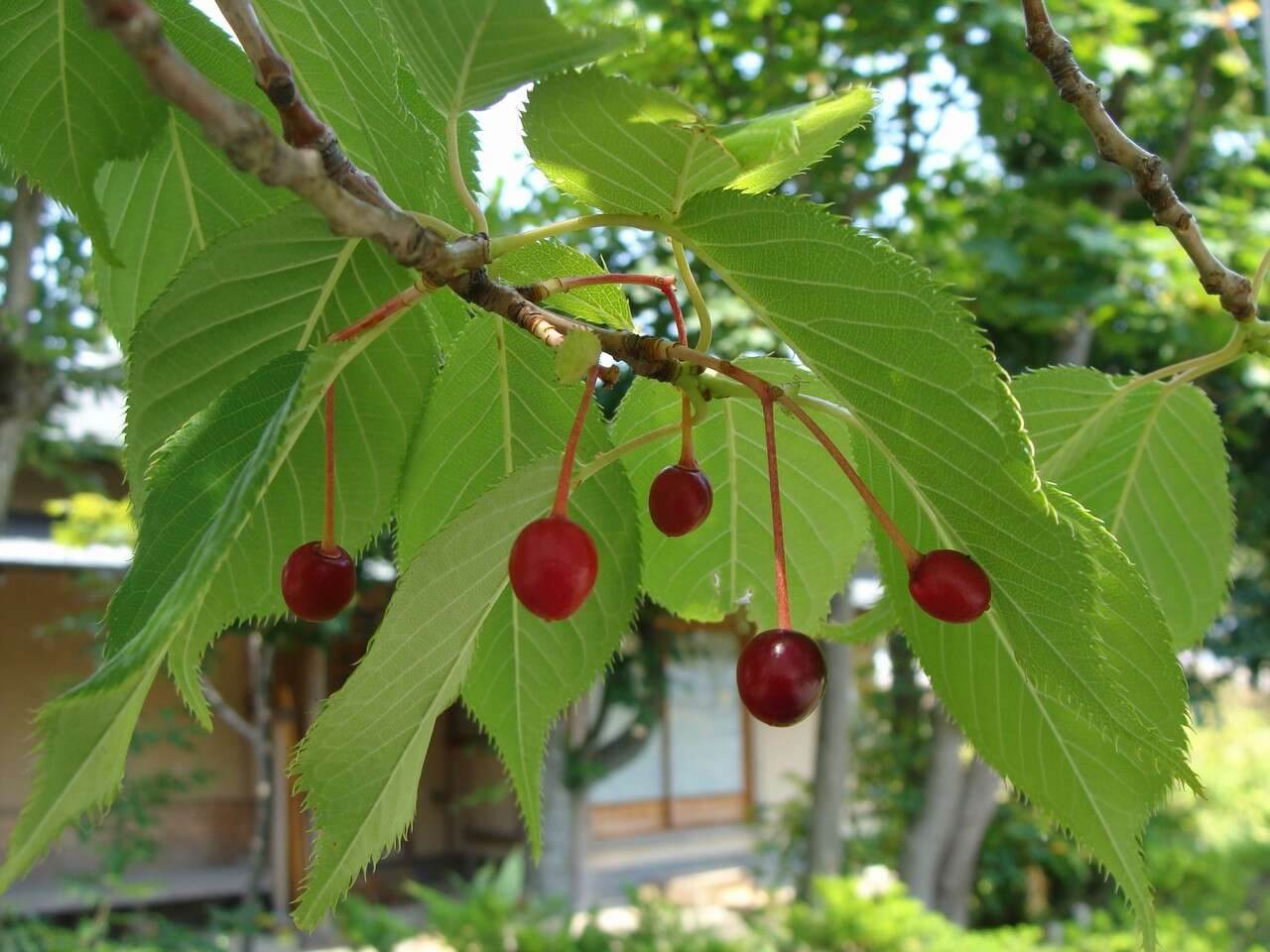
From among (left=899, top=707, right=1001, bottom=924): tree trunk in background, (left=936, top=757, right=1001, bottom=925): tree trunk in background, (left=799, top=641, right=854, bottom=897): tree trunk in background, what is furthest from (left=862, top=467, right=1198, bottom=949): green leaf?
(left=936, top=757, right=1001, bottom=925): tree trunk in background

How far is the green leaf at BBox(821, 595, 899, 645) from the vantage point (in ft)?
2.88

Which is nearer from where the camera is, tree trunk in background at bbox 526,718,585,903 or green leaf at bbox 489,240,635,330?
green leaf at bbox 489,240,635,330

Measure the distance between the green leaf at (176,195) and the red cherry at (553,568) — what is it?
374mm

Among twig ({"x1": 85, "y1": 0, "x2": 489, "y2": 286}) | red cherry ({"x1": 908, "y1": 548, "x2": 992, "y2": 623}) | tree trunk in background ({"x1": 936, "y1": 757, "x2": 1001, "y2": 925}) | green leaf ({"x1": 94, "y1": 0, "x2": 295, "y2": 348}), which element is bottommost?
tree trunk in background ({"x1": 936, "y1": 757, "x2": 1001, "y2": 925})

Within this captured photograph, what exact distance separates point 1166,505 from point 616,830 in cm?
1112

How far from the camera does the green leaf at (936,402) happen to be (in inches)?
22.7

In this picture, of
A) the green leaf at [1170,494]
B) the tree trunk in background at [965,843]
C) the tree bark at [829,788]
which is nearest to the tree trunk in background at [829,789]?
the tree bark at [829,788]

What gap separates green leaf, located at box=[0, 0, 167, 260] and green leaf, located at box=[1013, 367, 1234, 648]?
0.73m

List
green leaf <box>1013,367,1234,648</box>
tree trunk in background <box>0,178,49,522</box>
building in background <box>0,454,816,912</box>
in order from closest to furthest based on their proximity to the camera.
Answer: green leaf <box>1013,367,1234,648</box> → tree trunk in background <box>0,178,49,522</box> → building in background <box>0,454,816,912</box>

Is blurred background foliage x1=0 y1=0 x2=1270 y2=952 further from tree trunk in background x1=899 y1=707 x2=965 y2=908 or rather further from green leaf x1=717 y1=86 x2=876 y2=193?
green leaf x1=717 y1=86 x2=876 y2=193

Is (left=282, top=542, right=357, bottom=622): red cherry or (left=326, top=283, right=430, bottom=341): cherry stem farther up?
(left=326, top=283, right=430, bottom=341): cherry stem

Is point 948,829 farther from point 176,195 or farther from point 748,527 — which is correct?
point 176,195

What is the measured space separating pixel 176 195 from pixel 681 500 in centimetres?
45

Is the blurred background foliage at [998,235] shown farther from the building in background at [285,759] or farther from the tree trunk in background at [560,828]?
the building in background at [285,759]
